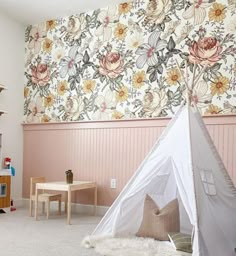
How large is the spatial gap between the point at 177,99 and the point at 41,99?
204 cm

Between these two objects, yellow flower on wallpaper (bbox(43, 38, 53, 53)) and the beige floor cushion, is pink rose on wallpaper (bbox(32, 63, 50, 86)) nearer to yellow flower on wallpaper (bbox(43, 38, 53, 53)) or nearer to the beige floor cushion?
yellow flower on wallpaper (bbox(43, 38, 53, 53))

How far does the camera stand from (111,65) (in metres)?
4.42

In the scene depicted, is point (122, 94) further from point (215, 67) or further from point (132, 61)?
point (215, 67)

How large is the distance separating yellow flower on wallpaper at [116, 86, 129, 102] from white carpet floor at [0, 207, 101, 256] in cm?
150

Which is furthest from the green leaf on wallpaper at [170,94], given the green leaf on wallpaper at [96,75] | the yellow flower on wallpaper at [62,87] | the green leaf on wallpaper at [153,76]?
the yellow flower on wallpaper at [62,87]

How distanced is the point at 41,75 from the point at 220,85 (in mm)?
2561

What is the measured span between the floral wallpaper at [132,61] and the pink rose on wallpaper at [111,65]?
13 millimetres

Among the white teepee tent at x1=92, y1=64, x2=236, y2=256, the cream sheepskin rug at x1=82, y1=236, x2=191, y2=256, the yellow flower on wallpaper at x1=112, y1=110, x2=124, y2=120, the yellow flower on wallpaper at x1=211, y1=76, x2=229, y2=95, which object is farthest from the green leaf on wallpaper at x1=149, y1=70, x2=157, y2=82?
the cream sheepskin rug at x1=82, y1=236, x2=191, y2=256

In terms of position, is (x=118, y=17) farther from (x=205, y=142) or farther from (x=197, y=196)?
(x=197, y=196)

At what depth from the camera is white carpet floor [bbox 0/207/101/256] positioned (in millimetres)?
2758

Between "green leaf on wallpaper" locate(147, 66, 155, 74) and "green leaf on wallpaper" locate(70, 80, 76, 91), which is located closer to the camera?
"green leaf on wallpaper" locate(147, 66, 155, 74)

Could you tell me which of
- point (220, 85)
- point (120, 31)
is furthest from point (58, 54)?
point (220, 85)

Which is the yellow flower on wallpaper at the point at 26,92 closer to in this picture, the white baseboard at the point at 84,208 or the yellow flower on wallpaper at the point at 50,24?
the yellow flower on wallpaper at the point at 50,24

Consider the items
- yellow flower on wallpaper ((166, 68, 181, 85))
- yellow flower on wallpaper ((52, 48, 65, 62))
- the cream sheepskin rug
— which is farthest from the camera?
yellow flower on wallpaper ((52, 48, 65, 62))
